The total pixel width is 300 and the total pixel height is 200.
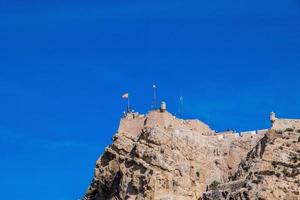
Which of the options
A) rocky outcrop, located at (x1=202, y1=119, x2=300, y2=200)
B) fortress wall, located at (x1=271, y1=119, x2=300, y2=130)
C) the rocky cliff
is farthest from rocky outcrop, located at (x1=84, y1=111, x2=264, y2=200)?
fortress wall, located at (x1=271, y1=119, x2=300, y2=130)

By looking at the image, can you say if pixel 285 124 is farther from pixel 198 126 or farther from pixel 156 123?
pixel 156 123

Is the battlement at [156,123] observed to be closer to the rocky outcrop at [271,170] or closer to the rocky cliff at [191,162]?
the rocky cliff at [191,162]

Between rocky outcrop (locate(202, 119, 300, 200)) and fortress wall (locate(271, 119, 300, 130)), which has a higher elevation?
fortress wall (locate(271, 119, 300, 130))

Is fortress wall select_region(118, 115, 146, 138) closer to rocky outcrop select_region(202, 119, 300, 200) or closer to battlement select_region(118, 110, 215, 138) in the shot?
battlement select_region(118, 110, 215, 138)

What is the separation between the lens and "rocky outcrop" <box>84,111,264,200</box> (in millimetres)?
111062

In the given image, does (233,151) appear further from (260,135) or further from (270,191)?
(270,191)

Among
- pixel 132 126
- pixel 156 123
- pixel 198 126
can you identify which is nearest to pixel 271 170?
pixel 198 126

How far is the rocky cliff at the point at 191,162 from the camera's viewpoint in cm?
10544

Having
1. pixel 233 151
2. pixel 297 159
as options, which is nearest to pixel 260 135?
pixel 233 151

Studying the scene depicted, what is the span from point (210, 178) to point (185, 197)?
494 cm

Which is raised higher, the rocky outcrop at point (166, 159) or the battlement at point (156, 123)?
the battlement at point (156, 123)

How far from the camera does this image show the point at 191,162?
11425 centimetres

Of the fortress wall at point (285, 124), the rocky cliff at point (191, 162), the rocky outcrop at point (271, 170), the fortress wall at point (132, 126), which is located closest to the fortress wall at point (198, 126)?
the rocky cliff at point (191, 162)

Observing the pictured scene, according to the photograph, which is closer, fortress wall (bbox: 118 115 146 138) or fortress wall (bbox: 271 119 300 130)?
fortress wall (bbox: 271 119 300 130)
